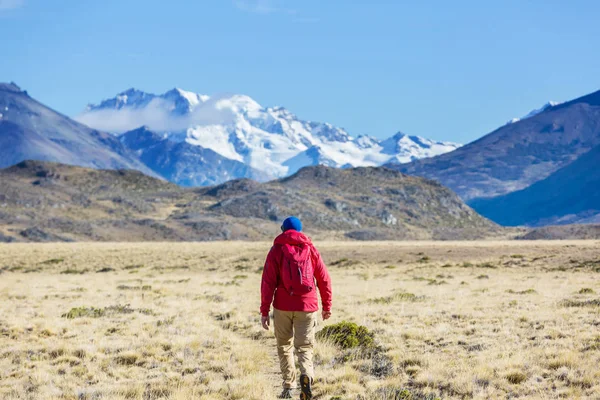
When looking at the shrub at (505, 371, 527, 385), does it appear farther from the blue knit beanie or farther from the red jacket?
the blue knit beanie

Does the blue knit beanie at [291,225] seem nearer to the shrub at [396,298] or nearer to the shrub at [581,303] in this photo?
the shrub at [581,303]

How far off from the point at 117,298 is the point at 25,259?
134 ft

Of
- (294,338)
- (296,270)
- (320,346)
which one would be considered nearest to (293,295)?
(296,270)

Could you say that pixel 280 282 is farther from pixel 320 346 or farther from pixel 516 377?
pixel 320 346

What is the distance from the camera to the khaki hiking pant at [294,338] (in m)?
9.79

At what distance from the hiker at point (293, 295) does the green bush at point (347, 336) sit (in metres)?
3.97

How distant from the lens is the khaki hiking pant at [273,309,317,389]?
32.1 ft

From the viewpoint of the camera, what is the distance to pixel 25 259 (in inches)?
2409

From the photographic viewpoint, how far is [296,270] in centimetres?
955

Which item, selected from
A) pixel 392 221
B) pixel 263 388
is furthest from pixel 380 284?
pixel 392 221

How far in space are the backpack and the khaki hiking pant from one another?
0.40 meters

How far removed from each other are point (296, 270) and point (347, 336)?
5364 mm

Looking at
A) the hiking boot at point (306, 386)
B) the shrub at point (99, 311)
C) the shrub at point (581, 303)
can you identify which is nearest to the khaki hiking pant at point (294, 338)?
the hiking boot at point (306, 386)

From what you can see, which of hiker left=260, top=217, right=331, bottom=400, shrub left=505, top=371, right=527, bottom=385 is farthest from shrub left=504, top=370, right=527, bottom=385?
hiker left=260, top=217, right=331, bottom=400
